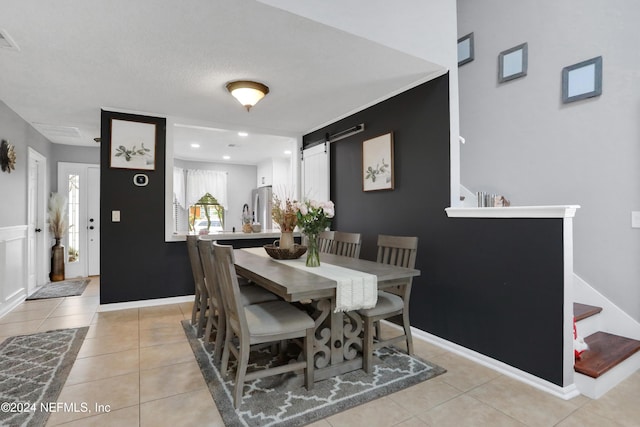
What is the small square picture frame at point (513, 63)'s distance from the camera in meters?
3.68

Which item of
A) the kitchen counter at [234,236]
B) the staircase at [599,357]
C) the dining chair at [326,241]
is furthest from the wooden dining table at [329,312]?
the kitchen counter at [234,236]

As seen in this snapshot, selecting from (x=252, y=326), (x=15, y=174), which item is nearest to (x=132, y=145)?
(x=15, y=174)

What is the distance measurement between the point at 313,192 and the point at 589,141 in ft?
10.1

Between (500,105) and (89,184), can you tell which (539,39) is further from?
(89,184)

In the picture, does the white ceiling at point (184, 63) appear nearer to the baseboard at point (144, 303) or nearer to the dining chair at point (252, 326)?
the dining chair at point (252, 326)

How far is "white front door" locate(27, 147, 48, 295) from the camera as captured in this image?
4.71 meters

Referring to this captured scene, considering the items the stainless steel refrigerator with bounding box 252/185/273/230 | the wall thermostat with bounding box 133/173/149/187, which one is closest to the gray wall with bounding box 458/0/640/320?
the wall thermostat with bounding box 133/173/149/187

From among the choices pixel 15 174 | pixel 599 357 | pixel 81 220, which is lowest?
pixel 599 357

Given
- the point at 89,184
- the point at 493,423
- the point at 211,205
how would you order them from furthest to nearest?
the point at 211,205, the point at 89,184, the point at 493,423

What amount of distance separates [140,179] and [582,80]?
4.77m

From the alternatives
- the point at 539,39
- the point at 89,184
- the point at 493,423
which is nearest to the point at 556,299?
the point at 493,423

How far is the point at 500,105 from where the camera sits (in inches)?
153

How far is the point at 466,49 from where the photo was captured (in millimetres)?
4352

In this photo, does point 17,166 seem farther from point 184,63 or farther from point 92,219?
point 184,63
